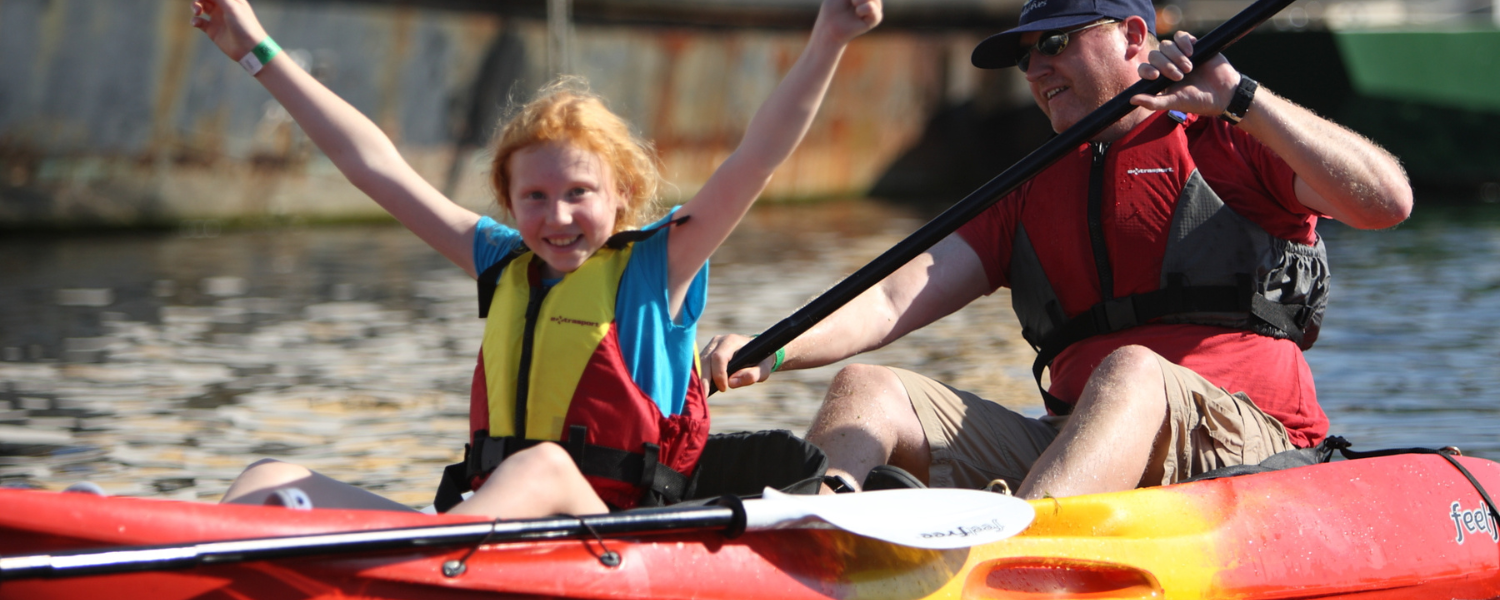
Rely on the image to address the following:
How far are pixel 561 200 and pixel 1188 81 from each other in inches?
52.1

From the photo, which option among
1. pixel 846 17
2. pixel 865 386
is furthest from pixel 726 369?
pixel 846 17

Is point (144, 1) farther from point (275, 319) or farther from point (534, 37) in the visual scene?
point (275, 319)

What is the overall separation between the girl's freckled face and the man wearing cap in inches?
24.3

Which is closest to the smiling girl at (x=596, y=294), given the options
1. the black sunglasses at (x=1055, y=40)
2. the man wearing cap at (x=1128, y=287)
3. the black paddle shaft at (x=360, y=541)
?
the black paddle shaft at (x=360, y=541)

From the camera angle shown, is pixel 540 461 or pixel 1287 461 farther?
pixel 1287 461

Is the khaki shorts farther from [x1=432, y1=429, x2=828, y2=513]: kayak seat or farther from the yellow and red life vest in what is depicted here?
the yellow and red life vest

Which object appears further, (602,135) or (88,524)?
(602,135)

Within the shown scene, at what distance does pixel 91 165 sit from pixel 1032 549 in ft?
33.4

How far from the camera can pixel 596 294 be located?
8.34 feet

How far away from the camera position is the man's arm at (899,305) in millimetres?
3326

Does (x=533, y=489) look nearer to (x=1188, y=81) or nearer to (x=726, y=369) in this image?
(x=726, y=369)

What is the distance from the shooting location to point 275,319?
783 cm

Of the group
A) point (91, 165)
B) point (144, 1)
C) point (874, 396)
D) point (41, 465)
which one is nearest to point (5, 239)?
point (91, 165)

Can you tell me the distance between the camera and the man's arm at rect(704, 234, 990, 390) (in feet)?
10.9
